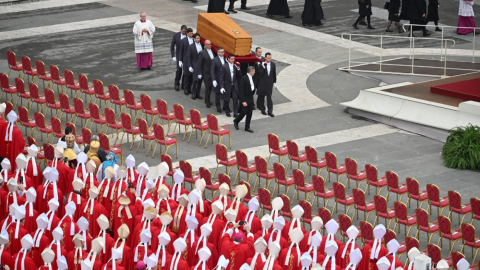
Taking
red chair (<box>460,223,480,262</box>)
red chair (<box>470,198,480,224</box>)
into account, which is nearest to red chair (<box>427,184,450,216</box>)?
red chair (<box>470,198,480,224</box>)

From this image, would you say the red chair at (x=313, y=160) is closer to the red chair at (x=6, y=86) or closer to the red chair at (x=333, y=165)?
the red chair at (x=333, y=165)

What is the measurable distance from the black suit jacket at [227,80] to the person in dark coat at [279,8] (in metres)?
10.2

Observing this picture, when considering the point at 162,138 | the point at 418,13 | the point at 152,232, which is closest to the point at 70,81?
the point at 162,138

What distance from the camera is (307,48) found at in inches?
991

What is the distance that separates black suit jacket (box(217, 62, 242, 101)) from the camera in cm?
1903

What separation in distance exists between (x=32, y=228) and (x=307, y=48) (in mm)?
14807

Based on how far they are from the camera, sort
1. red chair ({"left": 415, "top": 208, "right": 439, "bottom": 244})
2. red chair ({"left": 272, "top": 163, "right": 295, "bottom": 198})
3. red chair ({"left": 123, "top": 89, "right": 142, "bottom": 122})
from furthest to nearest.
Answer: red chair ({"left": 123, "top": 89, "right": 142, "bottom": 122}) → red chair ({"left": 272, "top": 163, "right": 295, "bottom": 198}) → red chair ({"left": 415, "top": 208, "right": 439, "bottom": 244})

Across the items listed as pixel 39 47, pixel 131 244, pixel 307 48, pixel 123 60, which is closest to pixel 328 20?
pixel 307 48

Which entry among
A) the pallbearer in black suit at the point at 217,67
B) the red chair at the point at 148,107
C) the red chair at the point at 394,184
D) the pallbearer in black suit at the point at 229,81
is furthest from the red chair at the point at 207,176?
the pallbearer in black suit at the point at 217,67

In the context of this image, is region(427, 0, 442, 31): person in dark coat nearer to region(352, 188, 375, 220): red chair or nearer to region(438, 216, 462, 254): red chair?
region(352, 188, 375, 220): red chair

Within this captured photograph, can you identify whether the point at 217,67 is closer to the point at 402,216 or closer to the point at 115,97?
the point at 115,97

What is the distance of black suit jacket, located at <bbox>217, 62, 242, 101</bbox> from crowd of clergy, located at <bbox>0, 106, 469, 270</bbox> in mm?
6256

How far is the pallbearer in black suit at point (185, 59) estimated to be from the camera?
67.2 feet

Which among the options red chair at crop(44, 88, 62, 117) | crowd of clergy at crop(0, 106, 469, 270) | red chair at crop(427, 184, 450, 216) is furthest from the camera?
red chair at crop(44, 88, 62, 117)
